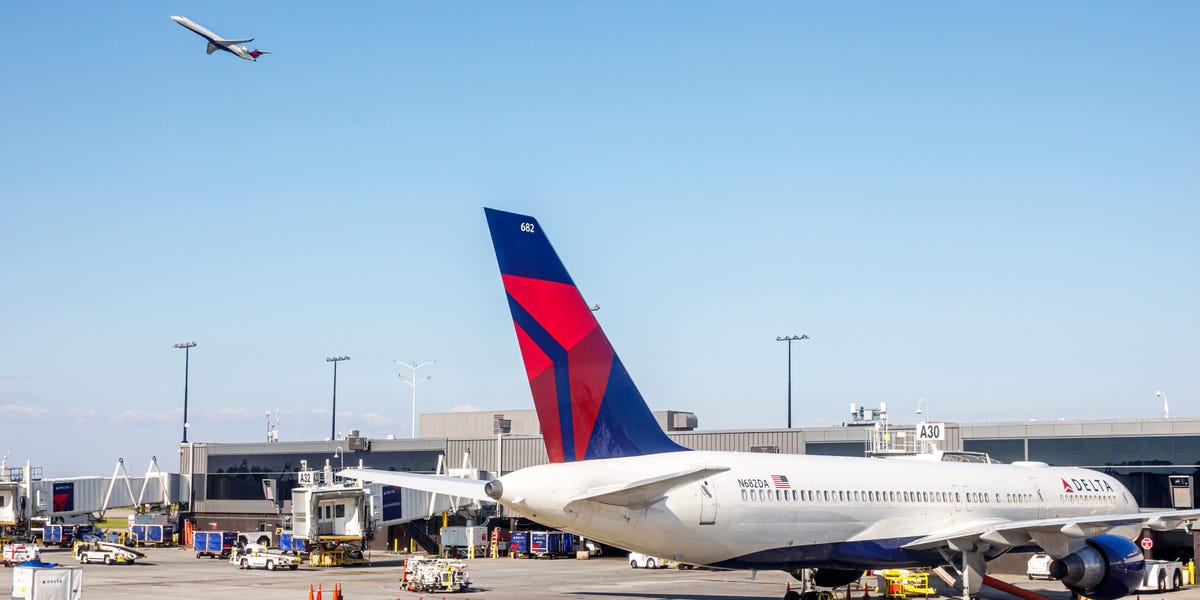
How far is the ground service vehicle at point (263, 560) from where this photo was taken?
5700 cm

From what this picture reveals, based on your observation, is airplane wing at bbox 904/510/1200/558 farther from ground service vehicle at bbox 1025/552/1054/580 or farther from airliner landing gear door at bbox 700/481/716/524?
ground service vehicle at bbox 1025/552/1054/580

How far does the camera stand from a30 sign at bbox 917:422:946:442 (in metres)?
53.5

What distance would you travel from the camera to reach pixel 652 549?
90.1 ft

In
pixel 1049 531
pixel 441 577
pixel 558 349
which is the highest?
pixel 558 349

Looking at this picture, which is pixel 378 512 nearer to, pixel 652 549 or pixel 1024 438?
pixel 1024 438

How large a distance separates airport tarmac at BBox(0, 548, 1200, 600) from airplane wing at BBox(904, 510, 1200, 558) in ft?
21.9

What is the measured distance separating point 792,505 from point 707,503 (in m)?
3.45

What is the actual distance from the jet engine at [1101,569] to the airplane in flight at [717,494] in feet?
0.14

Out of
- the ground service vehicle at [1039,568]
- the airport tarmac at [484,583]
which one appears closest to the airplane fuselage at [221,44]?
the airport tarmac at [484,583]

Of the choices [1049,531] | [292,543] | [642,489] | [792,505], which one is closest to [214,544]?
[292,543]

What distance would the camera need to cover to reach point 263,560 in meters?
57.2

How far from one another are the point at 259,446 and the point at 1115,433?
183 ft

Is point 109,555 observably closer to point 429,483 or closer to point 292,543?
point 292,543

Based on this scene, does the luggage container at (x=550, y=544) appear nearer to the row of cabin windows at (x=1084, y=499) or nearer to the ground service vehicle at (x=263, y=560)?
the ground service vehicle at (x=263, y=560)
